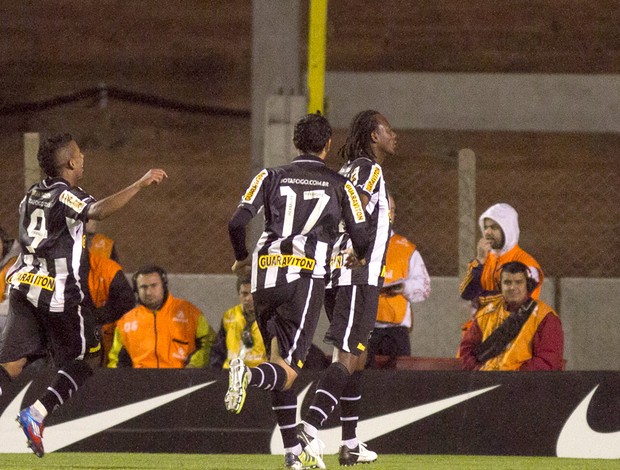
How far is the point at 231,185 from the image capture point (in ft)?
47.3

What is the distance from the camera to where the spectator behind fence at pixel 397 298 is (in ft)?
29.8

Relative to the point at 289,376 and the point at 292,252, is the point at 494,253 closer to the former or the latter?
the point at 292,252

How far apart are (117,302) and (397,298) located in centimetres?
188

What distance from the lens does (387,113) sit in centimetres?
1301

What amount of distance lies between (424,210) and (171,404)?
6109mm

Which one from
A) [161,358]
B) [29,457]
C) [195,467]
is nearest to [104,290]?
[161,358]

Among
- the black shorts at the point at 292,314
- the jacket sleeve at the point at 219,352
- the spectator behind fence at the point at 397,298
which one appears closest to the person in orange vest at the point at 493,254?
the spectator behind fence at the point at 397,298

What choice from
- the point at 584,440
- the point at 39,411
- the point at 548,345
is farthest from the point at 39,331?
the point at 584,440

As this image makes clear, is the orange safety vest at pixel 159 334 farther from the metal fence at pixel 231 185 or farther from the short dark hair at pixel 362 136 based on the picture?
the metal fence at pixel 231 185

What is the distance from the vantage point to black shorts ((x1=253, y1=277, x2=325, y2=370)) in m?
6.73

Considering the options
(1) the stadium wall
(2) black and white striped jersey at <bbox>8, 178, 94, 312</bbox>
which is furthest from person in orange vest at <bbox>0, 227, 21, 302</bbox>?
(2) black and white striped jersey at <bbox>8, 178, 94, 312</bbox>

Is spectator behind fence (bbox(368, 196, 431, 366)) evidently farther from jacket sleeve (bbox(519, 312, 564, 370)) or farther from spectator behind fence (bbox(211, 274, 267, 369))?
jacket sleeve (bbox(519, 312, 564, 370))

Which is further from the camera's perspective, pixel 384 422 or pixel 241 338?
pixel 241 338

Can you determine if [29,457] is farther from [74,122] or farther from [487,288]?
[74,122]
